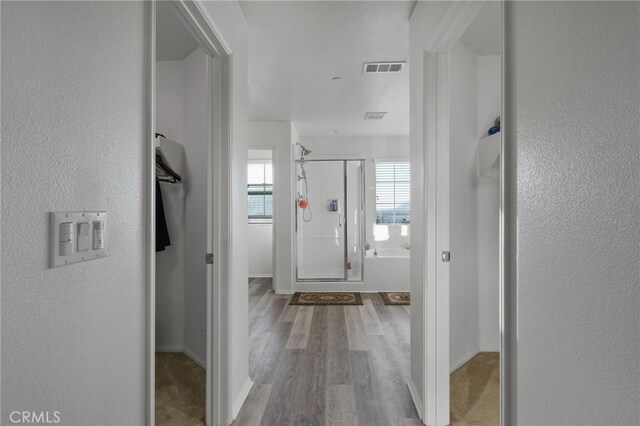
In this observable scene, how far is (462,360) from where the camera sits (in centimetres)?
263

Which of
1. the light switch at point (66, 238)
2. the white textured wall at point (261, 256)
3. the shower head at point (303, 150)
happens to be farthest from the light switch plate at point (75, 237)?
the white textured wall at point (261, 256)

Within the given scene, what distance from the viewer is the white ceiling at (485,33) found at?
7.22ft

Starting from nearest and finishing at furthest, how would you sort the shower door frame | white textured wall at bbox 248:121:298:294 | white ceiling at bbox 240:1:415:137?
white ceiling at bbox 240:1:415:137 → white textured wall at bbox 248:121:298:294 → the shower door frame

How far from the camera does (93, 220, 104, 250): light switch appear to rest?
2.68 feet

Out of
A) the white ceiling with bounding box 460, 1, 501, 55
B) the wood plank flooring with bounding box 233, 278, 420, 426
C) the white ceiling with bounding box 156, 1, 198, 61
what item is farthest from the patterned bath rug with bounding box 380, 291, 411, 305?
the white ceiling with bounding box 156, 1, 198, 61

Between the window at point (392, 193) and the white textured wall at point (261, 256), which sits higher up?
the window at point (392, 193)

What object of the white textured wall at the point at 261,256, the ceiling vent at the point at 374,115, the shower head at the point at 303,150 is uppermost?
the ceiling vent at the point at 374,115

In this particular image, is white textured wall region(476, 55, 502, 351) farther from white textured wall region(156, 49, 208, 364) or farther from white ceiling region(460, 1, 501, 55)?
white textured wall region(156, 49, 208, 364)

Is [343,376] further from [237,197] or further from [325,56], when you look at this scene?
[325,56]

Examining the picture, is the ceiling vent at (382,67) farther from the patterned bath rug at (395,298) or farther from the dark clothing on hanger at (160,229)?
the patterned bath rug at (395,298)

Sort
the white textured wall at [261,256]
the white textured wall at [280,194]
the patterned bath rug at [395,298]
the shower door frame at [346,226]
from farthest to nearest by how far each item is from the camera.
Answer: the white textured wall at [261,256] < the shower door frame at [346,226] < the white textured wall at [280,194] < the patterned bath rug at [395,298]

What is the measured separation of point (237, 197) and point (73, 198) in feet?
4.27

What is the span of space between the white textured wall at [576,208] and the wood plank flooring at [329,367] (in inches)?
46.5

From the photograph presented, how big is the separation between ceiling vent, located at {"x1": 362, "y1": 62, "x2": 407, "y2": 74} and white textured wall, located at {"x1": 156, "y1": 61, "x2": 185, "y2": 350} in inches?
62.9
